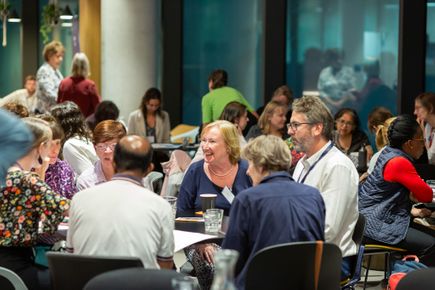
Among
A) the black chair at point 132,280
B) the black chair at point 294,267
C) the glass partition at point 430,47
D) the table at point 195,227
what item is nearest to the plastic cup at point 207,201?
the table at point 195,227

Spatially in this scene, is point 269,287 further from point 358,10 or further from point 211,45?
point 211,45

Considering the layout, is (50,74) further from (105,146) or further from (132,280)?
(132,280)

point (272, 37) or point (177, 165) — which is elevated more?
point (272, 37)

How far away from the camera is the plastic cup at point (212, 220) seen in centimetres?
497

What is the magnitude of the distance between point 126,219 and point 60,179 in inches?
70.7

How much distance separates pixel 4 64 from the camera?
17.0 meters

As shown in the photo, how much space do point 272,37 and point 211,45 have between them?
4.31 ft

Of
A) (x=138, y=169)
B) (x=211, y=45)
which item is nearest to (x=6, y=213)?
(x=138, y=169)

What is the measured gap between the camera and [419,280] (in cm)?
361

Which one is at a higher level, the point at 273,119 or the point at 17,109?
the point at 17,109

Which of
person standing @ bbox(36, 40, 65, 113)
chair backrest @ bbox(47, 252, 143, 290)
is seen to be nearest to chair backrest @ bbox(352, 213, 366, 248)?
chair backrest @ bbox(47, 252, 143, 290)

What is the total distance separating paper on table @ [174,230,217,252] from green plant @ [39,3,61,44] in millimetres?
11069

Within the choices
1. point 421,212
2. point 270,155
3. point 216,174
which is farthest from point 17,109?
point 270,155

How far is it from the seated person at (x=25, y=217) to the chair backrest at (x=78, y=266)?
2.08 feet
